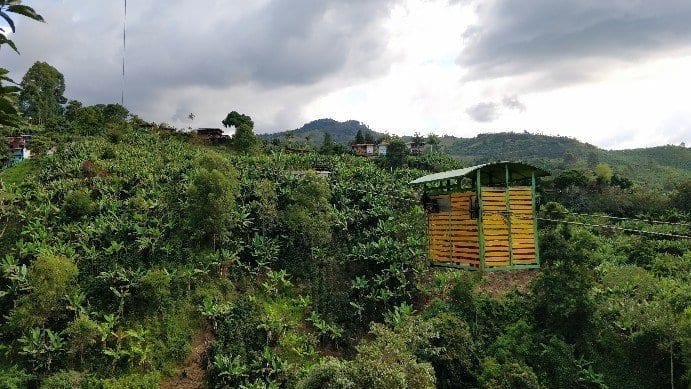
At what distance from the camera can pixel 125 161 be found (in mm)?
31844

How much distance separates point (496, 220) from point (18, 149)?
1507 inches

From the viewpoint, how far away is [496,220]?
11.4 metres

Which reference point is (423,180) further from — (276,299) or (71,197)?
(71,197)

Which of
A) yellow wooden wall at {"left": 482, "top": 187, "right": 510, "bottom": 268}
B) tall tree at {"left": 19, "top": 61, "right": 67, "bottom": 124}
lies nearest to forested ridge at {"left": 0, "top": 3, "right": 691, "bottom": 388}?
yellow wooden wall at {"left": 482, "top": 187, "right": 510, "bottom": 268}

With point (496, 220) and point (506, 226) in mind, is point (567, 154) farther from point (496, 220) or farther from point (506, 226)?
point (496, 220)

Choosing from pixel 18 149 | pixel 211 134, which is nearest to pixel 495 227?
pixel 18 149

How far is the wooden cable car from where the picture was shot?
11.3m

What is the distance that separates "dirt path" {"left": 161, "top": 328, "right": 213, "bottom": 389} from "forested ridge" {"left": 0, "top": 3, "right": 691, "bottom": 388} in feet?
0.18

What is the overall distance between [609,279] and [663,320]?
12.6ft

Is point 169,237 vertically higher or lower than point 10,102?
lower

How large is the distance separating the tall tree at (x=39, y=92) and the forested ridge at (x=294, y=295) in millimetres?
21050

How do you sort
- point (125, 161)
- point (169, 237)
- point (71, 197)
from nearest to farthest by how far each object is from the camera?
point (169, 237)
point (71, 197)
point (125, 161)

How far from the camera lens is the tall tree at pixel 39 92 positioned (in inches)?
1816

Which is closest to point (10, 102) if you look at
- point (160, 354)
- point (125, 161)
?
point (160, 354)
